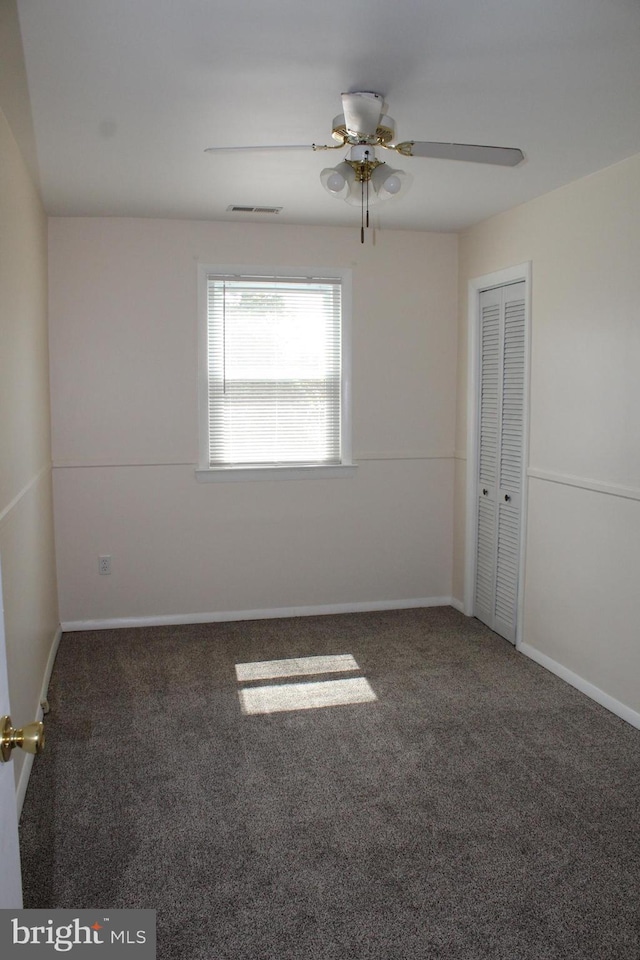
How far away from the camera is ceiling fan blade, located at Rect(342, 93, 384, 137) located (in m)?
2.20

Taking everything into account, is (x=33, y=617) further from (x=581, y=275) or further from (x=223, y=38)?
(x=581, y=275)

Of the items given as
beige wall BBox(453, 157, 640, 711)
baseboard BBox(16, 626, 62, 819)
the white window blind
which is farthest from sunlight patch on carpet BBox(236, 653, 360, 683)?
the white window blind

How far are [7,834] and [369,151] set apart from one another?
7.10 ft

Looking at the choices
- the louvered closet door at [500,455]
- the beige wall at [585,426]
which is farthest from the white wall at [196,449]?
the beige wall at [585,426]

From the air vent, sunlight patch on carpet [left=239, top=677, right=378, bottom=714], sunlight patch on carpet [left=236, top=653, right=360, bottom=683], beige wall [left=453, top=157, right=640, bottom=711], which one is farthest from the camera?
the air vent

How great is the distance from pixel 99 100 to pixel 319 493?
109 inches

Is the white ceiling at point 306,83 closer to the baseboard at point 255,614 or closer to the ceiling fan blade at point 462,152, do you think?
the ceiling fan blade at point 462,152

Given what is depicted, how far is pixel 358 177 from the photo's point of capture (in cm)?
248

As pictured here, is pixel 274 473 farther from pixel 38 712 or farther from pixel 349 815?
pixel 349 815

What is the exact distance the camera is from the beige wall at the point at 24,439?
2.64 meters

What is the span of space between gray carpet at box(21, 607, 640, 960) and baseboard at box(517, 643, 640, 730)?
0.06m

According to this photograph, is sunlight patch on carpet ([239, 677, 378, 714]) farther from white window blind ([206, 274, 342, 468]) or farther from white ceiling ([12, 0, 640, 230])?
white ceiling ([12, 0, 640, 230])

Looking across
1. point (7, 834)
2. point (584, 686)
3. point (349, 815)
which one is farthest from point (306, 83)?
point (584, 686)

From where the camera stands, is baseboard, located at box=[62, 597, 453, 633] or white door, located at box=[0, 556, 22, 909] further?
baseboard, located at box=[62, 597, 453, 633]
